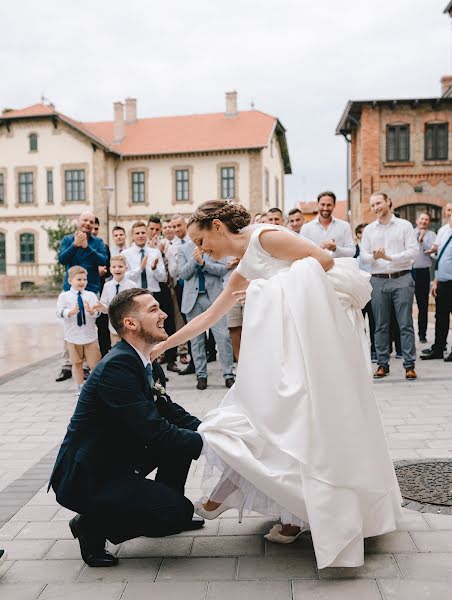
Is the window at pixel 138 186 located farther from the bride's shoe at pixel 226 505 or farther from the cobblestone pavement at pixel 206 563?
the bride's shoe at pixel 226 505

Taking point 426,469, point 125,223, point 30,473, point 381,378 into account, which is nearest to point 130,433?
point 30,473

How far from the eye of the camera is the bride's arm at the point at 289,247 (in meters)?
3.61

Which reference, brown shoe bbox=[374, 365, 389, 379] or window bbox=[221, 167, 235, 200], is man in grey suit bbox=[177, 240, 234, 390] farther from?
window bbox=[221, 167, 235, 200]

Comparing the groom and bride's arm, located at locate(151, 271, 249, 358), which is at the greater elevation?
bride's arm, located at locate(151, 271, 249, 358)

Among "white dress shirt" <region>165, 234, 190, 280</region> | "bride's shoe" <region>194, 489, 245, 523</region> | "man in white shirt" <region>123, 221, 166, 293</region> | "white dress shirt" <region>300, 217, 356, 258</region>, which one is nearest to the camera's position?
"bride's shoe" <region>194, 489, 245, 523</region>

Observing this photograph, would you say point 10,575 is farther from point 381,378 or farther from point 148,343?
point 381,378

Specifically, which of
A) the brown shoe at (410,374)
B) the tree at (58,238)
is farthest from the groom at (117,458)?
the tree at (58,238)

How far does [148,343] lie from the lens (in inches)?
147

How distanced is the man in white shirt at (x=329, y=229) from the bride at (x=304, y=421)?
18.1 ft

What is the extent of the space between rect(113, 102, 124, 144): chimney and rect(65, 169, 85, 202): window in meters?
4.19

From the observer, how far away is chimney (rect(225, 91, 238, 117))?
2042 inches

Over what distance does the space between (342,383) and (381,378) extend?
5.68 m

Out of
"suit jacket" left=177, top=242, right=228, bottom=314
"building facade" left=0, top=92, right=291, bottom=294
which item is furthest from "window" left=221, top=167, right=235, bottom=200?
"suit jacket" left=177, top=242, right=228, bottom=314

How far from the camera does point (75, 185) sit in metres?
49.7
